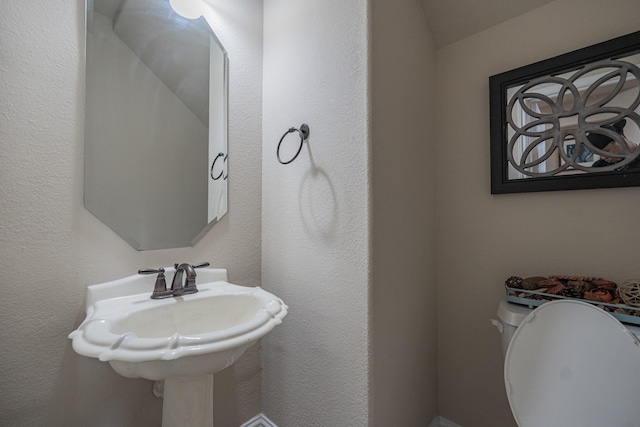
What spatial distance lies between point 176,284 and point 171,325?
0.14 meters

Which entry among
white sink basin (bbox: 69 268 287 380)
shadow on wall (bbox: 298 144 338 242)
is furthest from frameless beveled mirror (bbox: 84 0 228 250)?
shadow on wall (bbox: 298 144 338 242)

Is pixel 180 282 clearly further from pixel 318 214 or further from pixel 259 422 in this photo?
pixel 259 422

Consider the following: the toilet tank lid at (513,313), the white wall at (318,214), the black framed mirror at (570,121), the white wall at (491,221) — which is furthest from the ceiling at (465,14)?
the toilet tank lid at (513,313)

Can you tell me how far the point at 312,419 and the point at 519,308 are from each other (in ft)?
3.03

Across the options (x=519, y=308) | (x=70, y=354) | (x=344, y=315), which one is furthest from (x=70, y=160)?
(x=519, y=308)

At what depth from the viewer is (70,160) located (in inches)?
33.4

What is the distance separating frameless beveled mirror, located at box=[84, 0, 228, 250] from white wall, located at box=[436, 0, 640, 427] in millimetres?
1156

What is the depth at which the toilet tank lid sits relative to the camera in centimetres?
96

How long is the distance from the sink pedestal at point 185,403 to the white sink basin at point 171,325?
0.15m

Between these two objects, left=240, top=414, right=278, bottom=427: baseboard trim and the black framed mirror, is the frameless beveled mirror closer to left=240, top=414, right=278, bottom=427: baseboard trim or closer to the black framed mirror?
left=240, top=414, right=278, bottom=427: baseboard trim

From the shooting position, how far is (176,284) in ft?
3.16

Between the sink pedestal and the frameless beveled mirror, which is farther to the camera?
the frameless beveled mirror

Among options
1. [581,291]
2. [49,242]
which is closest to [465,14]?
[581,291]

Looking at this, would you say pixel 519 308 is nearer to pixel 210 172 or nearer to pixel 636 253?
pixel 636 253
